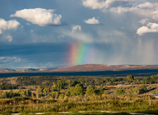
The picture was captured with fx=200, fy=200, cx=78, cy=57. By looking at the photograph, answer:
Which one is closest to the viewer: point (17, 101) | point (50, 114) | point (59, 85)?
point (50, 114)

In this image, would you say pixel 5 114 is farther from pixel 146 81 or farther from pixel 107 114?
pixel 146 81

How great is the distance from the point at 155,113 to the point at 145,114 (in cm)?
163

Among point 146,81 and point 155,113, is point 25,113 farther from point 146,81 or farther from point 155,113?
point 146,81

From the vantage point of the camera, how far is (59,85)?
127625mm

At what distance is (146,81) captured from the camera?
14000cm

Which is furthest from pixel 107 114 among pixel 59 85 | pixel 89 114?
pixel 59 85

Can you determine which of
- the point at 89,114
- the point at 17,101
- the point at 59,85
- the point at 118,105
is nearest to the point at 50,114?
the point at 89,114

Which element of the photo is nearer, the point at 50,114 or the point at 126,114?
the point at 126,114

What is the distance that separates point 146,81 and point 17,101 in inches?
4609

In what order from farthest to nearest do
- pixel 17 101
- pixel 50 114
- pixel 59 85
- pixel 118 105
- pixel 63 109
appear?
pixel 59 85 → pixel 17 101 → pixel 118 105 → pixel 63 109 → pixel 50 114

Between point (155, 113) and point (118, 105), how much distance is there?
7755mm

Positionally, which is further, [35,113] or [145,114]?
[35,113]

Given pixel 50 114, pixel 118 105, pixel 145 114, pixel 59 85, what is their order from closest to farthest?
pixel 145 114 < pixel 50 114 < pixel 118 105 < pixel 59 85

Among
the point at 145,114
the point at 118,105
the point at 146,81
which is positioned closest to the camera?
the point at 145,114
